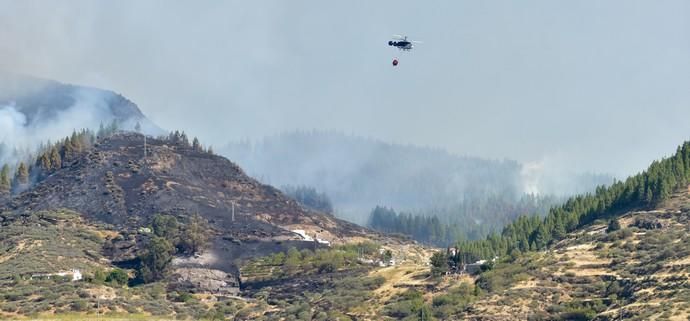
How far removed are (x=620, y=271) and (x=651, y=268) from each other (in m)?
5.93

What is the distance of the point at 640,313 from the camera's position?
141m

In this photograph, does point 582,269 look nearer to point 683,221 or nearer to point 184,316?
point 683,221

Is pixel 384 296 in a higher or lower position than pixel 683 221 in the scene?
lower

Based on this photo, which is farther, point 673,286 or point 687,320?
point 673,286

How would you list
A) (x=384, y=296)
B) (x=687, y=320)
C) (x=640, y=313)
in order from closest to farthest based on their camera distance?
(x=687, y=320) < (x=640, y=313) < (x=384, y=296)

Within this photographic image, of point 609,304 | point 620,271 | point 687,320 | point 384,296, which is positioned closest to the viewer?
point 687,320

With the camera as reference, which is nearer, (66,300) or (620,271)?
(620,271)

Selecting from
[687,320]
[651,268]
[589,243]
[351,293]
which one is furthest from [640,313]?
[351,293]

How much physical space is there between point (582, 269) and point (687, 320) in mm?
38925

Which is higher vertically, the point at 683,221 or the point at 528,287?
the point at 683,221

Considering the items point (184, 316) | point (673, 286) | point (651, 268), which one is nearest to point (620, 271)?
point (651, 268)

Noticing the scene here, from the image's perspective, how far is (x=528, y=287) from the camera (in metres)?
168

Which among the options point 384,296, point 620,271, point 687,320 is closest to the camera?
point 687,320

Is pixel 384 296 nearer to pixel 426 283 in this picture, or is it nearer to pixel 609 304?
pixel 426 283
